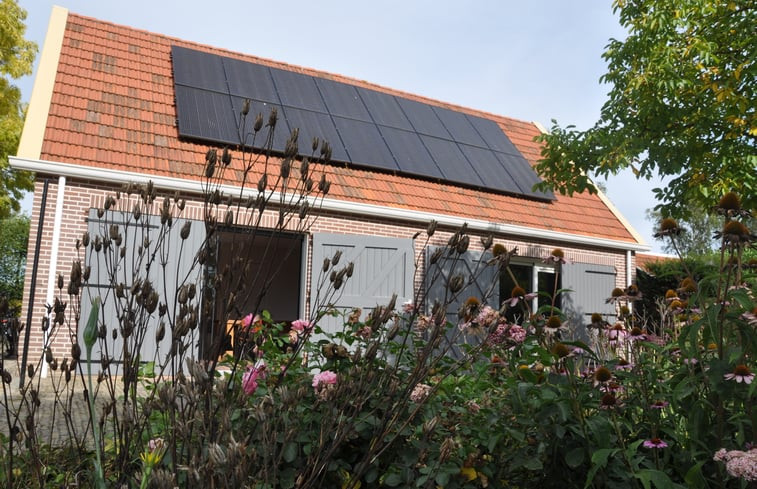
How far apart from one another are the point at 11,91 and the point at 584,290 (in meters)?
14.1

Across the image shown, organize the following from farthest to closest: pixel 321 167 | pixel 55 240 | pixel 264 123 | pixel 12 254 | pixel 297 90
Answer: pixel 12 254 → pixel 297 90 → pixel 321 167 → pixel 264 123 → pixel 55 240

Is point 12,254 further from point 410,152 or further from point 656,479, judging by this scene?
point 656,479

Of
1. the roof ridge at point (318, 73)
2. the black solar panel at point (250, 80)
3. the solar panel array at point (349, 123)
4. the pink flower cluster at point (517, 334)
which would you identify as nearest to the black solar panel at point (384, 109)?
the solar panel array at point (349, 123)

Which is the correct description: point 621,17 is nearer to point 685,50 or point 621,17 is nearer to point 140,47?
point 685,50

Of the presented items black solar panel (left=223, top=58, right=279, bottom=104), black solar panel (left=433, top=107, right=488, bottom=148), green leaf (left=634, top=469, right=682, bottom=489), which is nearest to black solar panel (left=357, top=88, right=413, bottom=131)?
black solar panel (left=433, top=107, right=488, bottom=148)

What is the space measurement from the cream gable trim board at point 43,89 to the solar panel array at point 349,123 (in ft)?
5.67

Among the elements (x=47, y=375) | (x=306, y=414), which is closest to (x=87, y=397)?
(x=306, y=414)

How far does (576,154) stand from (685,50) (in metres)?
1.86

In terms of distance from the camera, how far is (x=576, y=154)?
8453mm

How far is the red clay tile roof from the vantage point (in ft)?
25.7

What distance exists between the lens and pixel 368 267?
8.50 m

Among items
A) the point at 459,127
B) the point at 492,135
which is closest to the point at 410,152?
the point at 459,127

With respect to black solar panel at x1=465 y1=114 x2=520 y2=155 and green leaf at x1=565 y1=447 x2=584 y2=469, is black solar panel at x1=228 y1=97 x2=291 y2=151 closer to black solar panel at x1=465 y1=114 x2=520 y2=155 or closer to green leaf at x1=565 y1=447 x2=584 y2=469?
black solar panel at x1=465 y1=114 x2=520 y2=155

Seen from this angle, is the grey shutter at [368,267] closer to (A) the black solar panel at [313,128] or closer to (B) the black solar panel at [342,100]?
(A) the black solar panel at [313,128]
